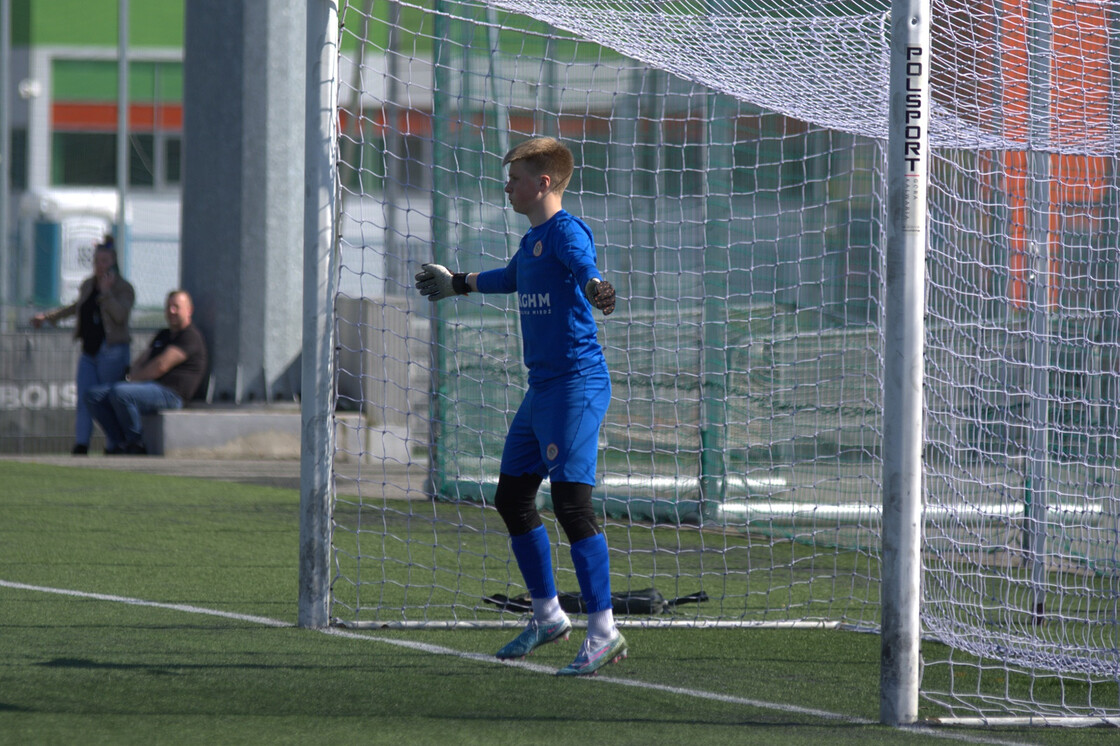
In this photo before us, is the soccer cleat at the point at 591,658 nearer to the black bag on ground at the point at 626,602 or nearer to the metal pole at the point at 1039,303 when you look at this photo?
the black bag on ground at the point at 626,602

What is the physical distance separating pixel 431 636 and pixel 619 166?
4.81 metres

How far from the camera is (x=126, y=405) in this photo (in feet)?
39.4

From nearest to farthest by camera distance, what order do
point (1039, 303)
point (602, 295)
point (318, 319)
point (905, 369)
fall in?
point (905, 369) < point (602, 295) < point (318, 319) < point (1039, 303)

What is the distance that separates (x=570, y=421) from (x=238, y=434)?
315 inches

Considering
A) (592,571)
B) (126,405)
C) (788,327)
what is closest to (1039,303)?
(788,327)

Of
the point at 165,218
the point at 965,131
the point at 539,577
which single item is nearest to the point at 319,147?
the point at 539,577

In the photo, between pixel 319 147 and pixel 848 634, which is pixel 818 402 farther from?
pixel 319 147

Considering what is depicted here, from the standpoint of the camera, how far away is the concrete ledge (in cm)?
1191

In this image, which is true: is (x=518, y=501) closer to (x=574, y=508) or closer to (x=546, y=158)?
(x=574, y=508)

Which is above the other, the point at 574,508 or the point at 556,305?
the point at 556,305

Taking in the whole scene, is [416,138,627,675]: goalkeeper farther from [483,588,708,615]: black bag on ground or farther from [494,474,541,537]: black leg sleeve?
[483,588,708,615]: black bag on ground

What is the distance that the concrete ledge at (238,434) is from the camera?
11914mm

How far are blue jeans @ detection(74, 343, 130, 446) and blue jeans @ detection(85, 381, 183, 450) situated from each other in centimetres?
15

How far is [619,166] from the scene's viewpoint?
30.9 feet
